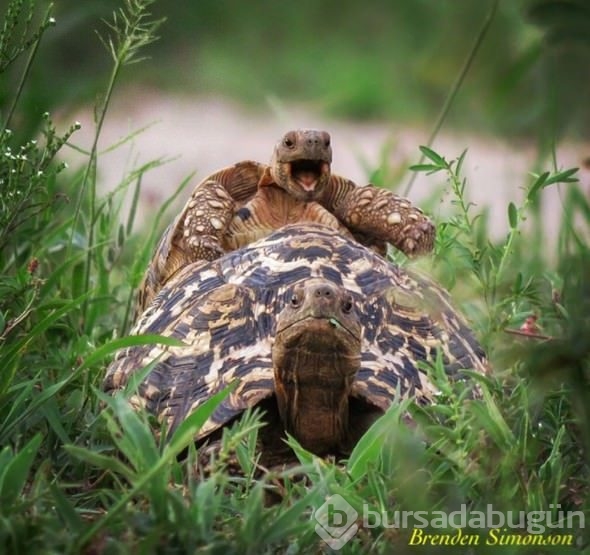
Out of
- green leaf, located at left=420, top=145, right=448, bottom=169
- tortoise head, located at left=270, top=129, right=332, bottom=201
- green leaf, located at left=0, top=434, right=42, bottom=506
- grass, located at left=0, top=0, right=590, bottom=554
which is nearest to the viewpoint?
grass, located at left=0, top=0, right=590, bottom=554

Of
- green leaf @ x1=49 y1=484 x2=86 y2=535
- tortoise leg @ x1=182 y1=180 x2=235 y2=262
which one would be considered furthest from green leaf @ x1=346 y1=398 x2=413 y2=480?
tortoise leg @ x1=182 y1=180 x2=235 y2=262

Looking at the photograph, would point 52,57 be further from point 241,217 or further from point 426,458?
point 426,458

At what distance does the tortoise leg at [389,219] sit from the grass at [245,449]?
8 cm

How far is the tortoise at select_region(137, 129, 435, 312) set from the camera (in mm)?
3980

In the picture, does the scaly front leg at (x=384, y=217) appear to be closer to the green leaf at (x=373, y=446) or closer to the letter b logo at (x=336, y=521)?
the green leaf at (x=373, y=446)

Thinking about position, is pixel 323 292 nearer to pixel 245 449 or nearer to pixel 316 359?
pixel 316 359

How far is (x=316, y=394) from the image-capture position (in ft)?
10.2

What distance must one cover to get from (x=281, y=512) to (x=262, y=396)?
0.56 meters

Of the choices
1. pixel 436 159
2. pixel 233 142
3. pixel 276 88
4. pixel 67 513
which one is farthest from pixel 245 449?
pixel 276 88

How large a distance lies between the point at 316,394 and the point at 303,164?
44.2 inches

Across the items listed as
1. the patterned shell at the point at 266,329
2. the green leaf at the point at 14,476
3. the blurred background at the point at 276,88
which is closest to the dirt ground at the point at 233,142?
the blurred background at the point at 276,88

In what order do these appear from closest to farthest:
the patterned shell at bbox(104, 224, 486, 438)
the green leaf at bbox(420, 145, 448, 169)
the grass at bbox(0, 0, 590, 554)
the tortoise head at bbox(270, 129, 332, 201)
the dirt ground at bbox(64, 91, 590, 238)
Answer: the grass at bbox(0, 0, 590, 554) < the patterned shell at bbox(104, 224, 486, 438) < the green leaf at bbox(420, 145, 448, 169) < the tortoise head at bbox(270, 129, 332, 201) < the dirt ground at bbox(64, 91, 590, 238)

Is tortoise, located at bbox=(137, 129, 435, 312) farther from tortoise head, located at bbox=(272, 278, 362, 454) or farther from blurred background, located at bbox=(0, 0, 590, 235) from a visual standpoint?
blurred background, located at bbox=(0, 0, 590, 235)

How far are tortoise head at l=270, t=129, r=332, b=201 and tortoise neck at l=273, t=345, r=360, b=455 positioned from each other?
39.9 inches
